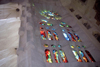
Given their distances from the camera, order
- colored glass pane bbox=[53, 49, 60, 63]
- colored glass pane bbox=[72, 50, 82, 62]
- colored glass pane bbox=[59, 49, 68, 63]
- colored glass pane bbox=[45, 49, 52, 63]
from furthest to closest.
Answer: colored glass pane bbox=[72, 50, 82, 62], colored glass pane bbox=[59, 49, 68, 63], colored glass pane bbox=[53, 49, 60, 63], colored glass pane bbox=[45, 49, 52, 63]

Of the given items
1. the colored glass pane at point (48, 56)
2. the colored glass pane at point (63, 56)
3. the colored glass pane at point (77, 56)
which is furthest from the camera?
the colored glass pane at point (77, 56)

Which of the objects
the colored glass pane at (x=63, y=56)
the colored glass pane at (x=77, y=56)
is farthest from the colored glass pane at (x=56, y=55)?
the colored glass pane at (x=77, y=56)

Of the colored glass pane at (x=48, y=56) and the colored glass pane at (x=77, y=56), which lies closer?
the colored glass pane at (x=48, y=56)

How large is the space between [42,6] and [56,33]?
3.95 m

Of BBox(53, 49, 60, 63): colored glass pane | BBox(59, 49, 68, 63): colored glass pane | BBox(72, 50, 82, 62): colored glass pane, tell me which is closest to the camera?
BBox(53, 49, 60, 63): colored glass pane

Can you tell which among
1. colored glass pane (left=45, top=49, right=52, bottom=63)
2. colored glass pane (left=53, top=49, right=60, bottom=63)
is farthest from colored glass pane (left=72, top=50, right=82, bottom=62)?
colored glass pane (left=45, top=49, right=52, bottom=63)

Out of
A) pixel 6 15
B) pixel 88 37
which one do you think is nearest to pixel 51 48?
pixel 88 37

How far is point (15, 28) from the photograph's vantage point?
607 cm

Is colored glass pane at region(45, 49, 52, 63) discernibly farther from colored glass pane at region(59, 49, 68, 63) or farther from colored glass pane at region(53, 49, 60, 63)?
colored glass pane at region(59, 49, 68, 63)

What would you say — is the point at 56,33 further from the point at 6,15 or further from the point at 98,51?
the point at 6,15

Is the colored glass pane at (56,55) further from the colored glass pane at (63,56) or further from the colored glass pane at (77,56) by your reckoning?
the colored glass pane at (77,56)

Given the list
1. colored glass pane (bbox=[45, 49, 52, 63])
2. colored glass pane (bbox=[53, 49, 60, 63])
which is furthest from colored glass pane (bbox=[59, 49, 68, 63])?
colored glass pane (bbox=[45, 49, 52, 63])

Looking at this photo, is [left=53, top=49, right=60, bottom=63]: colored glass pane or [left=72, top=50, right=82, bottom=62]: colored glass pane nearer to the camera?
[left=53, top=49, right=60, bottom=63]: colored glass pane

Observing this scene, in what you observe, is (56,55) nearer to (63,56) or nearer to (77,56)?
(63,56)
